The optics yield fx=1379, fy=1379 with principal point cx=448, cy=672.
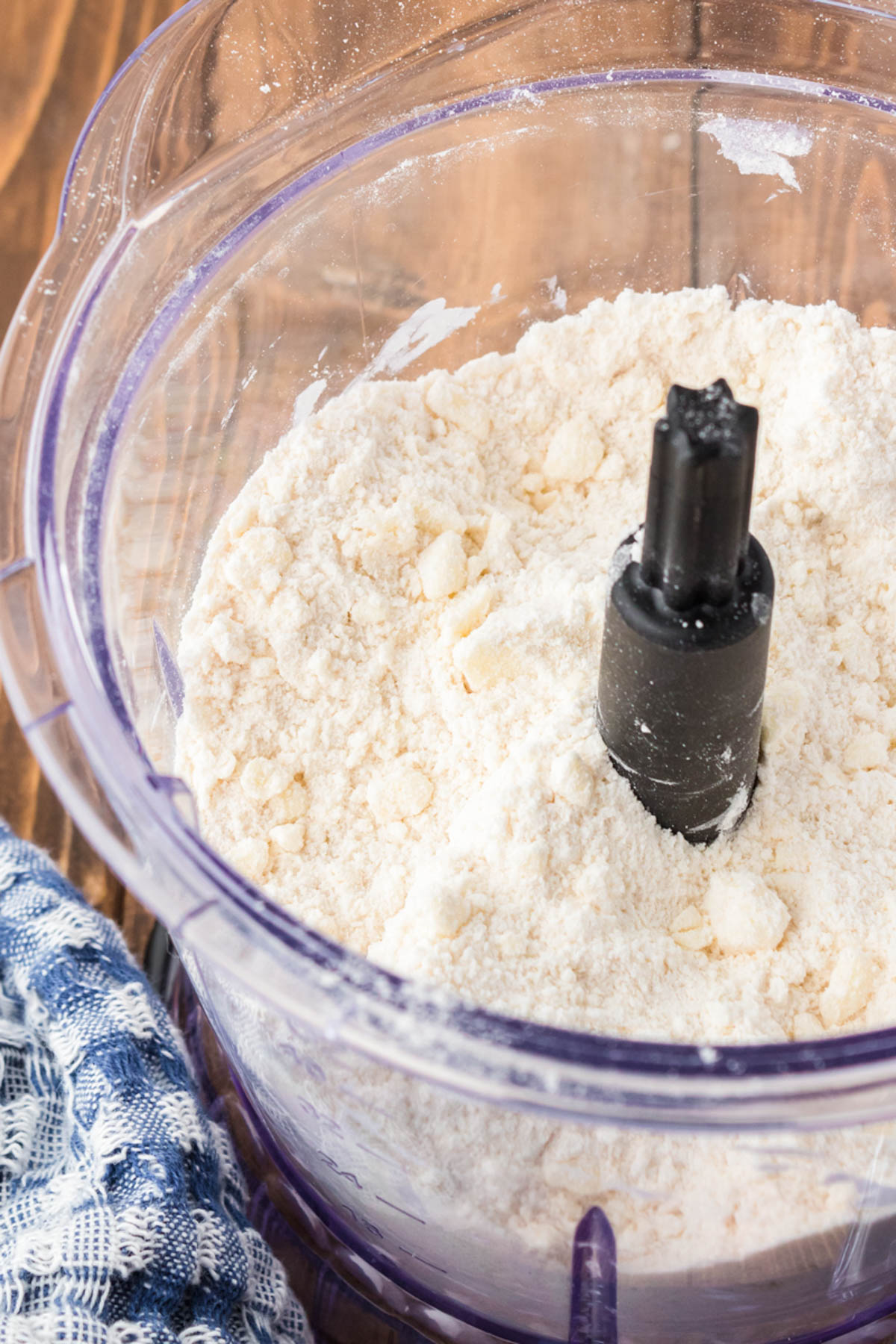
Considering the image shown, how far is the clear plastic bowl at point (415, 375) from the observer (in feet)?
1.39

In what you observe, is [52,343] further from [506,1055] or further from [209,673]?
[506,1055]

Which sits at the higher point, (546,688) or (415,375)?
(415,375)

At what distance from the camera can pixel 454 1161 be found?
487 millimetres

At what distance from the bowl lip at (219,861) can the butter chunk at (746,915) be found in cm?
11

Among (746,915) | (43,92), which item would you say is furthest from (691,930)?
(43,92)

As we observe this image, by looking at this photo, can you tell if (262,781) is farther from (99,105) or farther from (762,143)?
(762,143)

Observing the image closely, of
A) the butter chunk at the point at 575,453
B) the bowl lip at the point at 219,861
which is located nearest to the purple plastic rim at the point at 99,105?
the bowl lip at the point at 219,861

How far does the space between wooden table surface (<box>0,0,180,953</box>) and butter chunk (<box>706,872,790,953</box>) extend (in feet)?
1.90

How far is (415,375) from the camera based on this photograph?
2.48ft

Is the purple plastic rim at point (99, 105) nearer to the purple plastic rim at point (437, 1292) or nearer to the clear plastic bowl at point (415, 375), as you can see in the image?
the clear plastic bowl at point (415, 375)

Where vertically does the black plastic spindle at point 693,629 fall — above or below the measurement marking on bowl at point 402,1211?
above

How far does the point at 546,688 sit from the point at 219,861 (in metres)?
0.19

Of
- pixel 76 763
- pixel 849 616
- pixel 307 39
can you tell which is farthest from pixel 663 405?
pixel 76 763

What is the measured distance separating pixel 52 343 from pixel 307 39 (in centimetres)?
22
